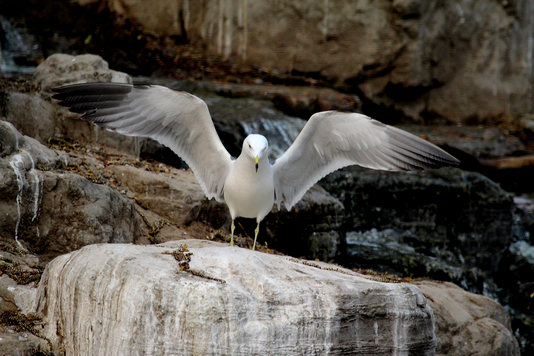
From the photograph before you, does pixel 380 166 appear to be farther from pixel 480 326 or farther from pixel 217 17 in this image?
pixel 217 17

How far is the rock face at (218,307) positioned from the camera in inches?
120

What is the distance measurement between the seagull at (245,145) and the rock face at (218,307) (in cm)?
135

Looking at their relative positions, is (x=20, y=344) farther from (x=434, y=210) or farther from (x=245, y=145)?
(x=434, y=210)

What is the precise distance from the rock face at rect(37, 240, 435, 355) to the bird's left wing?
5.20 feet

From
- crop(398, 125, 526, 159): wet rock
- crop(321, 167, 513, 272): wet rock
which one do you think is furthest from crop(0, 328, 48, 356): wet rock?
crop(398, 125, 526, 159): wet rock

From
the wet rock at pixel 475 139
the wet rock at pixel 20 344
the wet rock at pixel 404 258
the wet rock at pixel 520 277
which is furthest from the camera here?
the wet rock at pixel 475 139

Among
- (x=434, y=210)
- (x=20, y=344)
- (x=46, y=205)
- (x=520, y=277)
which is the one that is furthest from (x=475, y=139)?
(x=20, y=344)

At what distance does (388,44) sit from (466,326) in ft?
24.9

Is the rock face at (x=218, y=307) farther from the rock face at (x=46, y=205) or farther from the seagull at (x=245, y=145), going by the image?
the seagull at (x=245, y=145)

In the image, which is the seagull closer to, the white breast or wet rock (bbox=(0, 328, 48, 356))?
the white breast

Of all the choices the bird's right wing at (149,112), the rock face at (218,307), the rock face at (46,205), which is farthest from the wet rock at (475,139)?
the rock face at (218,307)

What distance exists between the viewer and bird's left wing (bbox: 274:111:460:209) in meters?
4.84

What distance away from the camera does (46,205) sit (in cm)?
459

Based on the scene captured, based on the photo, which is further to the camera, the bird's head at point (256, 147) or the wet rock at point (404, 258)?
the wet rock at point (404, 258)
